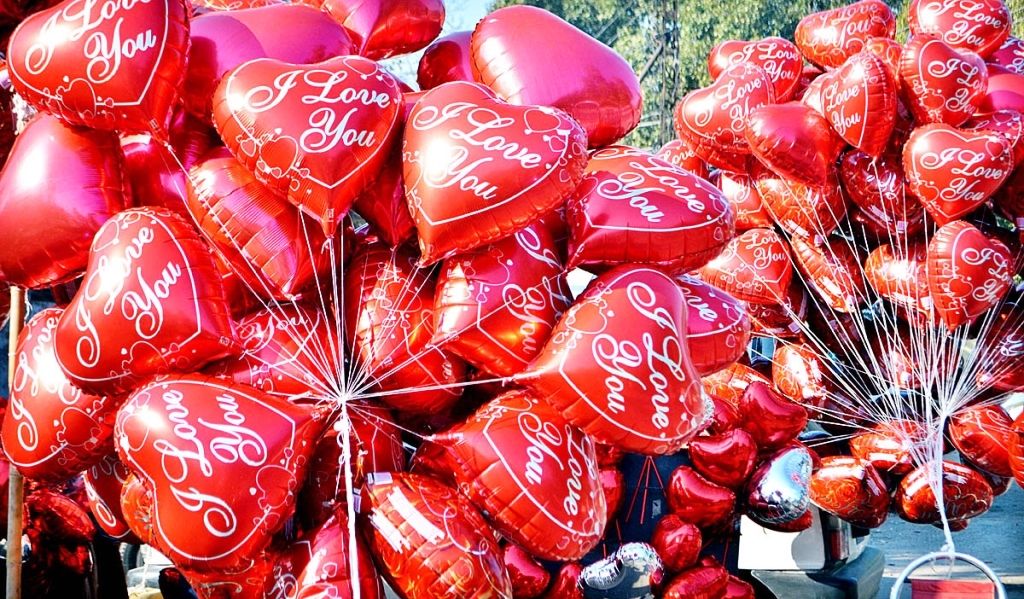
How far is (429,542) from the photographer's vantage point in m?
1.78

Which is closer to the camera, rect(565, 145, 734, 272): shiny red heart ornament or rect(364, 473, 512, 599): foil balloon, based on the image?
rect(364, 473, 512, 599): foil balloon

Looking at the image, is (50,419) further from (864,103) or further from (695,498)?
(864,103)

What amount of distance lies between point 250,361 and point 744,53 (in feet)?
10.9

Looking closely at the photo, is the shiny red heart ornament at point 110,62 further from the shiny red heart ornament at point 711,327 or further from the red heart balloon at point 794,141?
the red heart balloon at point 794,141

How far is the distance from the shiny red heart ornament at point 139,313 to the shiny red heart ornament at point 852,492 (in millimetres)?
2905

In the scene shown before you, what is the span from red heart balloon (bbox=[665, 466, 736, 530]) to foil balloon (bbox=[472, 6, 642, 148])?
1413 mm

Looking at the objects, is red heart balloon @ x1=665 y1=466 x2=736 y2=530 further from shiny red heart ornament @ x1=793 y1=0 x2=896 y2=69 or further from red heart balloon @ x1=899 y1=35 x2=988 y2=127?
shiny red heart ornament @ x1=793 y1=0 x2=896 y2=69

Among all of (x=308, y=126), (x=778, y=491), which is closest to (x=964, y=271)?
(x=778, y=491)

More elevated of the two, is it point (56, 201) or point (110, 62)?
point (110, 62)

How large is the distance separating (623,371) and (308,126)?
0.79 meters

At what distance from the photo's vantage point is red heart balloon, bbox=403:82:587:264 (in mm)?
1764

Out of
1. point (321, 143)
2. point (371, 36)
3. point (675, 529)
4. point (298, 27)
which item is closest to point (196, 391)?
point (321, 143)

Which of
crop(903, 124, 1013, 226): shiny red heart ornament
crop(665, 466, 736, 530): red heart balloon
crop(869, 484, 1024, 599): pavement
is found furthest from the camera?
crop(869, 484, 1024, 599): pavement

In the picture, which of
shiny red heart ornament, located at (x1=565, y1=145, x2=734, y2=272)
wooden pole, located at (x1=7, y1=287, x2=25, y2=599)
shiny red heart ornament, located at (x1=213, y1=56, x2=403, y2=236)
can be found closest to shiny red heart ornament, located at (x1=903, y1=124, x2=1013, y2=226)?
shiny red heart ornament, located at (x1=565, y1=145, x2=734, y2=272)
